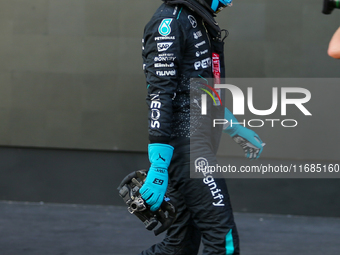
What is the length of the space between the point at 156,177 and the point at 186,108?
19.7 inches

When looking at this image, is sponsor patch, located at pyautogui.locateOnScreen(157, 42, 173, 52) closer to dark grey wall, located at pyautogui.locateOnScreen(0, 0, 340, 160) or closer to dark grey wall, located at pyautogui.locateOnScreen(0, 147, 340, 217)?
dark grey wall, located at pyautogui.locateOnScreen(0, 0, 340, 160)

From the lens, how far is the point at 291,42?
6.37 metres

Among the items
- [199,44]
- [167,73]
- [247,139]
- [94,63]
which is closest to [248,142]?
[247,139]

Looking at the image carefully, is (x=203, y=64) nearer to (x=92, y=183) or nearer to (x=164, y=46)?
(x=164, y=46)

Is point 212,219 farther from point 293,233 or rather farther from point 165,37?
point 293,233

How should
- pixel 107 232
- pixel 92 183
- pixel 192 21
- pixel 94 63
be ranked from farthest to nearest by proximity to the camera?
1. pixel 92 183
2. pixel 94 63
3. pixel 107 232
4. pixel 192 21

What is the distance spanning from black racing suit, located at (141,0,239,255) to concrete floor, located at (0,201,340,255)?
1.92 meters

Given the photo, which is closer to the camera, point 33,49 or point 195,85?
point 195,85

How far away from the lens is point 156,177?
3102 millimetres

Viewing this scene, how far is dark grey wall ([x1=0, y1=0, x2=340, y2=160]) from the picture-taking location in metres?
6.39

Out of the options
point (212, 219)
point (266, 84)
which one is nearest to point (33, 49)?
point (266, 84)

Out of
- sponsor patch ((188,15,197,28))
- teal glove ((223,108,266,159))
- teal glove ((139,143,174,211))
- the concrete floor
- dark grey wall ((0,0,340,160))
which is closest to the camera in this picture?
teal glove ((139,143,174,211))

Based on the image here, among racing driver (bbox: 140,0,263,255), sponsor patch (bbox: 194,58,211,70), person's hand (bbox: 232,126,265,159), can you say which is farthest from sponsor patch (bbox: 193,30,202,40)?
person's hand (bbox: 232,126,265,159)

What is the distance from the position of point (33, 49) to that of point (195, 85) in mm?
4018
